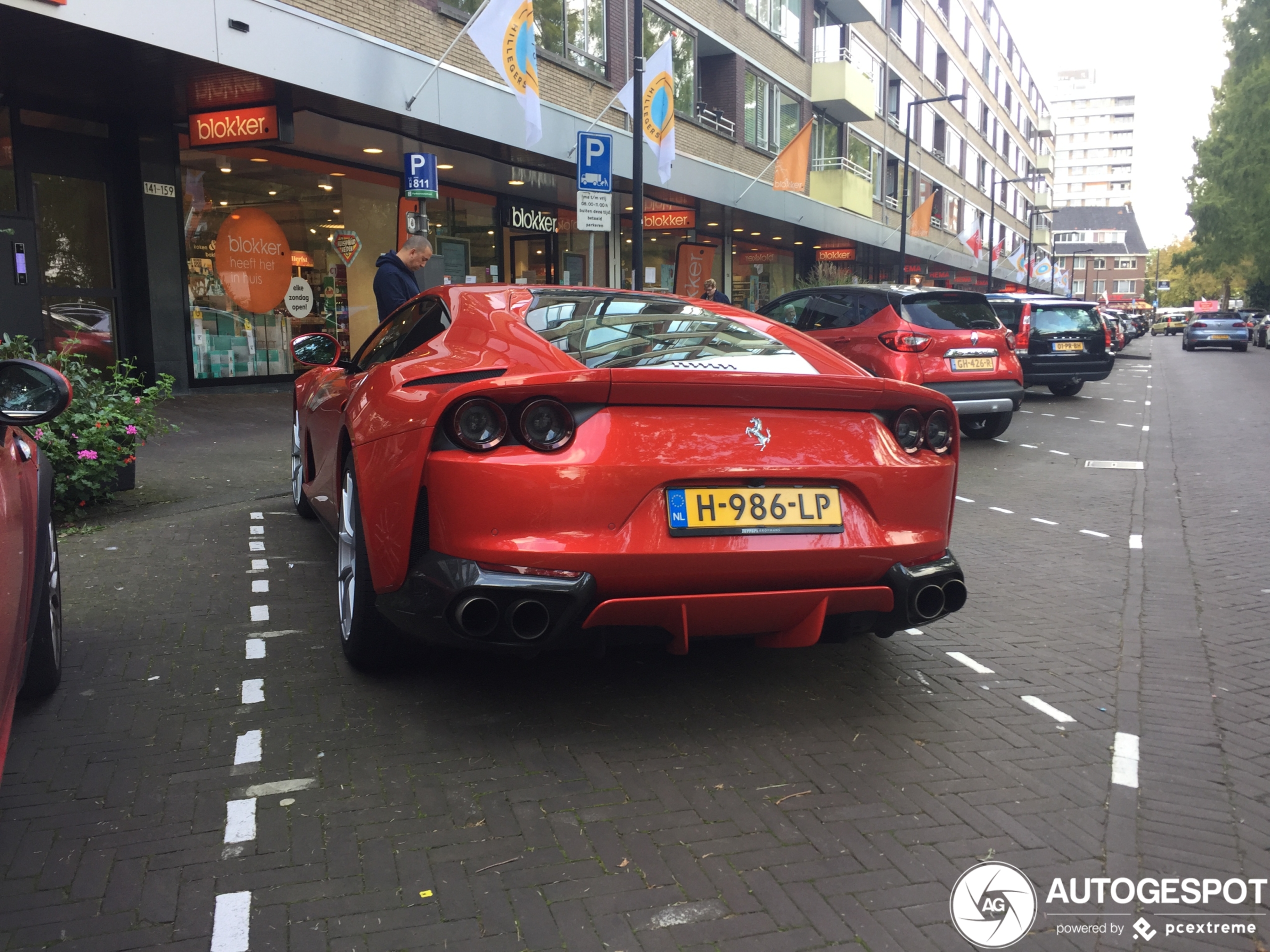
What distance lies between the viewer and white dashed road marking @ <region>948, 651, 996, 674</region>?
4.11 m

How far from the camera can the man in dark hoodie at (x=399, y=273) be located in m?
8.17

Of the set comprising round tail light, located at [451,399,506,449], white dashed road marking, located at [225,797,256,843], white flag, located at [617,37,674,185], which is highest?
white flag, located at [617,37,674,185]

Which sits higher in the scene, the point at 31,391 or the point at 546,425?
the point at 31,391

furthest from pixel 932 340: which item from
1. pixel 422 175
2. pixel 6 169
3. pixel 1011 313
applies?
pixel 6 169

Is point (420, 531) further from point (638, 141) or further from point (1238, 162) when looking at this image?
point (1238, 162)

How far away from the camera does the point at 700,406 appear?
3.20 meters

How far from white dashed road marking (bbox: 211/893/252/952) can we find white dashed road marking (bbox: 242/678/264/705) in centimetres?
128

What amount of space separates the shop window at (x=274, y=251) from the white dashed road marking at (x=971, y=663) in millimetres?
11334

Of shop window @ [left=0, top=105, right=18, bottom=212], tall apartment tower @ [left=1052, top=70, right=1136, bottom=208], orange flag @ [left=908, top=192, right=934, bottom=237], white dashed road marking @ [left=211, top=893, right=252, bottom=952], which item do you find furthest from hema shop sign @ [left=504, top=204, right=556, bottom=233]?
tall apartment tower @ [left=1052, top=70, right=1136, bottom=208]

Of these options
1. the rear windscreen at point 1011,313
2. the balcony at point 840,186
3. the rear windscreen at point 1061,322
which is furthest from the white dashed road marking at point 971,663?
the balcony at point 840,186

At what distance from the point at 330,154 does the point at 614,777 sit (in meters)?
14.5

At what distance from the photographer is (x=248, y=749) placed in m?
3.26

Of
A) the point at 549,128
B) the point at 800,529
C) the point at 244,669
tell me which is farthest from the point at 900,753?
the point at 549,128

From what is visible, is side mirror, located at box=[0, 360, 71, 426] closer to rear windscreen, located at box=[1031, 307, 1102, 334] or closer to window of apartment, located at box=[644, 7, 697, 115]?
rear windscreen, located at box=[1031, 307, 1102, 334]
